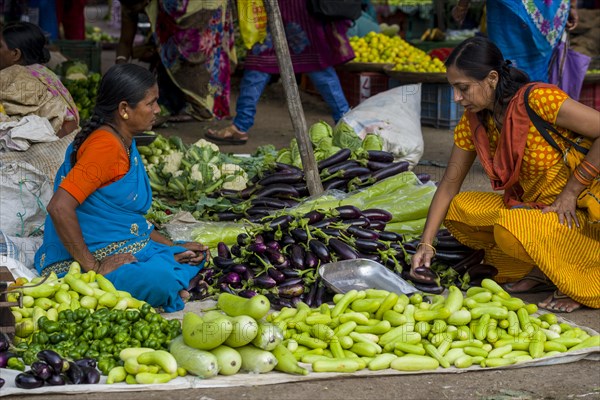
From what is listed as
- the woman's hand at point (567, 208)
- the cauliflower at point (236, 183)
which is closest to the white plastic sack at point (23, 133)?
the cauliflower at point (236, 183)

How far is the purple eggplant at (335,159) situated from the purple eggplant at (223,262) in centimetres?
143

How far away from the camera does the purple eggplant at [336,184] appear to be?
5.48m

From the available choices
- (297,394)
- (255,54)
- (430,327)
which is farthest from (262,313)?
(255,54)

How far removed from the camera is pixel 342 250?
436 cm

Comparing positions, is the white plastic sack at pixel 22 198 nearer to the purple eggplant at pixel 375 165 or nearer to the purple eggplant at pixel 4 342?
the purple eggplant at pixel 4 342

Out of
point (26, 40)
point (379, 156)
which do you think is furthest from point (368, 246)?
point (26, 40)

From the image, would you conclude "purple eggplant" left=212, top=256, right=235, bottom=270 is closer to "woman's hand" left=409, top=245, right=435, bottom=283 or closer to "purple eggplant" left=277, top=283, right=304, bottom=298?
"purple eggplant" left=277, top=283, right=304, bottom=298

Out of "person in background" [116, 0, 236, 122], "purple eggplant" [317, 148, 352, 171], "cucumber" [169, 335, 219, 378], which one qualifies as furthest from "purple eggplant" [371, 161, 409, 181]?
"person in background" [116, 0, 236, 122]

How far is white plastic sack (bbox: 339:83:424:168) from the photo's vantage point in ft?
21.5

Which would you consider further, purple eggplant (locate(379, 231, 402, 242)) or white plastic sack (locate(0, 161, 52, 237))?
white plastic sack (locate(0, 161, 52, 237))

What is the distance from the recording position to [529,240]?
160 inches

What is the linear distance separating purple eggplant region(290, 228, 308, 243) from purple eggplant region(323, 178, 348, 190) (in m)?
1.02

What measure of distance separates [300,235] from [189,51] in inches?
168

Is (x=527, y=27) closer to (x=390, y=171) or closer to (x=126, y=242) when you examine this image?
(x=390, y=171)
